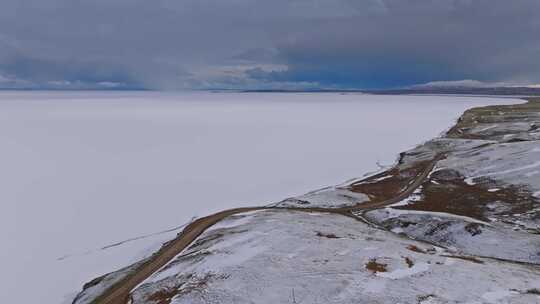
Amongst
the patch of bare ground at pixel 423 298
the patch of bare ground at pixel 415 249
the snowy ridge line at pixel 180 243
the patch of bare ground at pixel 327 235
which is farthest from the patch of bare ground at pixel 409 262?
the snowy ridge line at pixel 180 243

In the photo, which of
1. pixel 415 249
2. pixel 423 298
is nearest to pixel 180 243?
pixel 415 249

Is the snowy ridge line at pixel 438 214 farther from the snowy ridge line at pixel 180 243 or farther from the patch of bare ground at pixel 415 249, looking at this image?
the patch of bare ground at pixel 415 249

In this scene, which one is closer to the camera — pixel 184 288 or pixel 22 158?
pixel 184 288

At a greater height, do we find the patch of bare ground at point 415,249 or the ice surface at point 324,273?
the ice surface at point 324,273

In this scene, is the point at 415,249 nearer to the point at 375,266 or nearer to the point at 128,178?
the point at 375,266

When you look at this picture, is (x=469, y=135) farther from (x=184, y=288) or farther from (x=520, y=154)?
(x=184, y=288)

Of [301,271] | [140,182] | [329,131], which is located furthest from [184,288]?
[329,131]

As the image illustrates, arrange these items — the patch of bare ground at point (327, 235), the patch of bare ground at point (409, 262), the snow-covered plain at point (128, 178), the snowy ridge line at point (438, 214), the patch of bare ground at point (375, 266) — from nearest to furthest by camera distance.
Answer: the patch of bare ground at point (375, 266)
the patch of bare ground at point (409, 262)
the patch of bare ground at point (327, 235)
the snow-covered plain at point (128, 178)
the snowy ridge line at point (438, 214)
